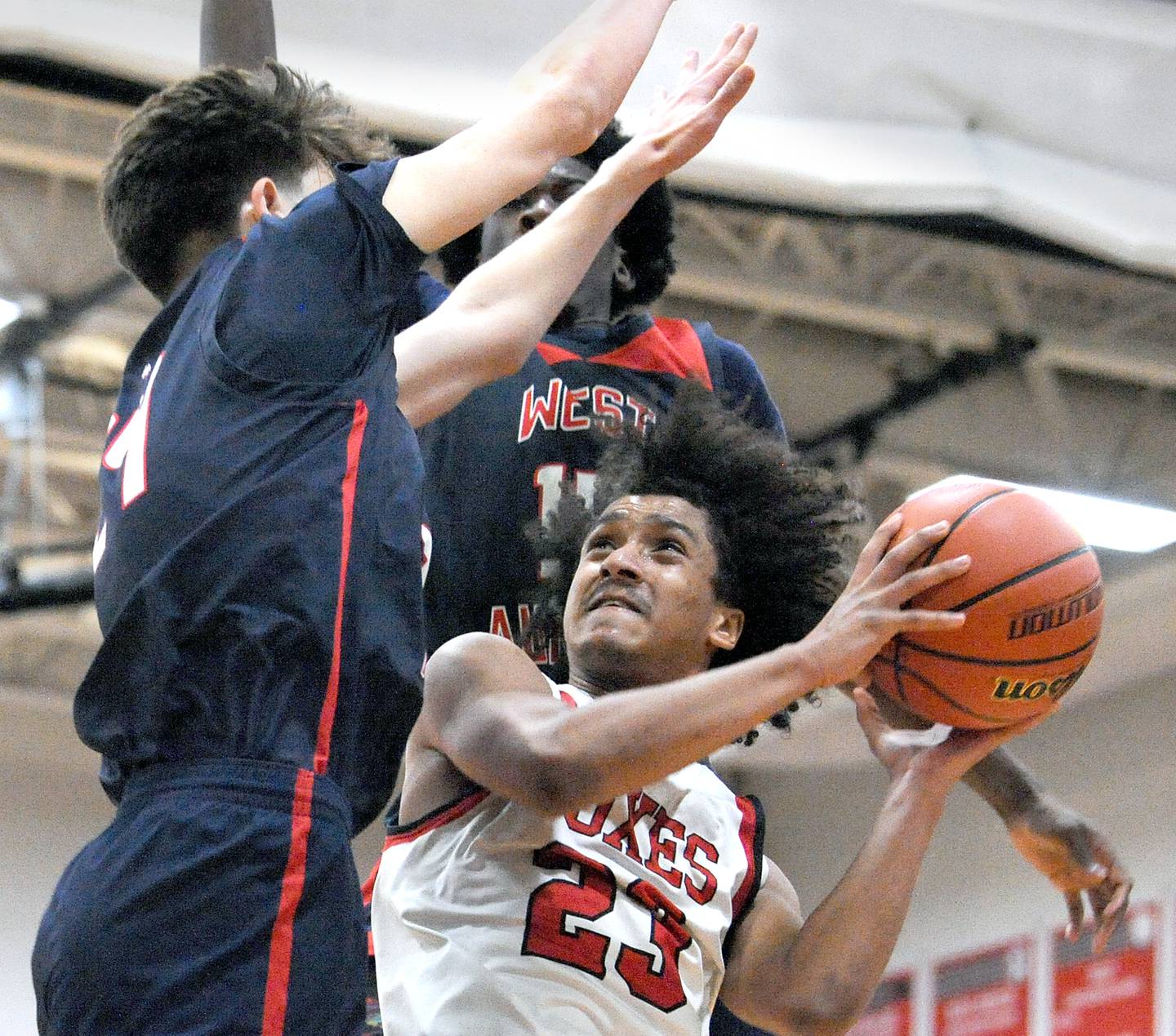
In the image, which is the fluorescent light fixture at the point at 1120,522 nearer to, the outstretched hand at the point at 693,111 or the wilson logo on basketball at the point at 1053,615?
the wilson logo on basketball at the point at 1053,615

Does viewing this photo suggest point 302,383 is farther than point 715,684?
No

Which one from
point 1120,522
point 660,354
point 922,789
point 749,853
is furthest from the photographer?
point 1120,522

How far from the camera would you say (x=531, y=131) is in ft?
7.85

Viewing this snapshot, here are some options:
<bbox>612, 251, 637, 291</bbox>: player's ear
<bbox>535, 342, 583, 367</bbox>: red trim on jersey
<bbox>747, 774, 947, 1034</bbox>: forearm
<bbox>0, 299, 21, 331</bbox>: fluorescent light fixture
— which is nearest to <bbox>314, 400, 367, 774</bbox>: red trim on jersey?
<bbox>747, 774, 947, 1034</bbox>: forearm

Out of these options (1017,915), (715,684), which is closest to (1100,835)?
(715,684)

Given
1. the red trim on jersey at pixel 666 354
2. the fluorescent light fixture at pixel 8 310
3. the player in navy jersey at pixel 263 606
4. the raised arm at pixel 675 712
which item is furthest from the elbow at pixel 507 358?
the fluorescent light fixture at pixel 8 310

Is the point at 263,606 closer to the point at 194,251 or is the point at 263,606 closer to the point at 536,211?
the point at 194,251

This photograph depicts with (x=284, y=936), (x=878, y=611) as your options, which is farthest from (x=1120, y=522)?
(x=284, y=936)

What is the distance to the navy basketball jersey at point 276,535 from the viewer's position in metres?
2.20

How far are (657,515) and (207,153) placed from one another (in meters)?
1.04

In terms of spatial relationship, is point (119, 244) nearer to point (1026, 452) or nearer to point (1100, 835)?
point (1100, 835)

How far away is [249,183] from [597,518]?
40.3 inches

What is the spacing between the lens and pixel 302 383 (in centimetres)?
227

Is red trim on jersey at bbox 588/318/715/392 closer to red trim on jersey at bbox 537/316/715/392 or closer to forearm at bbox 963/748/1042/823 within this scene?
red trim on jersey at bbox 537/316/715/392
